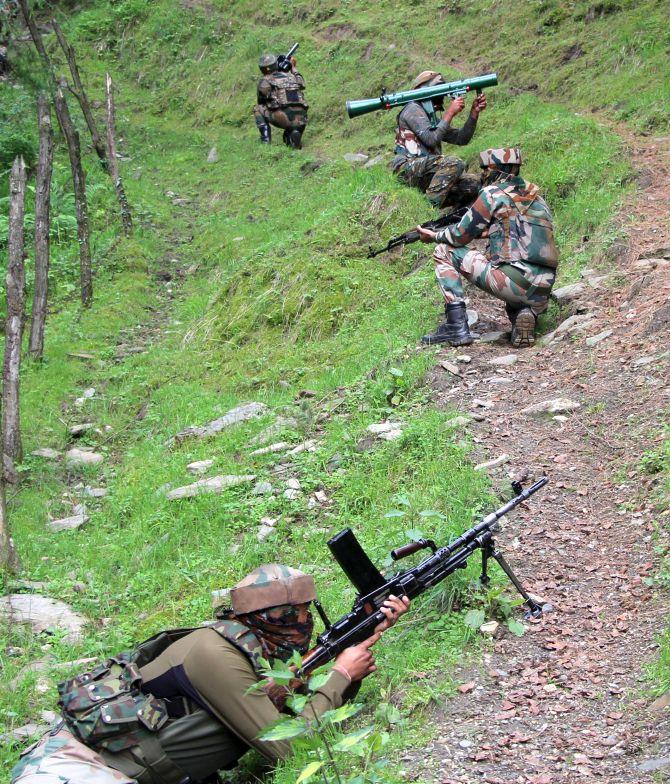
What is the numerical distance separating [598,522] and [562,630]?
3.31ft

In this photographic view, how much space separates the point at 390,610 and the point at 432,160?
771 centimetres

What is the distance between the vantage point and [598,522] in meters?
5.07

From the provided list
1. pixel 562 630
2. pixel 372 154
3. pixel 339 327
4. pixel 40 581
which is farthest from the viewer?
pixel 372 154

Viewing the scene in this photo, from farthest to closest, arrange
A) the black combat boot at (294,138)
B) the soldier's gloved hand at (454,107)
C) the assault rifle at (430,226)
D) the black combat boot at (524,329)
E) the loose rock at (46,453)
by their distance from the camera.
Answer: the black combat boot at (294,138) → the soldier's gloved hand at (454,107) → the assault rifle at (430,226) → the loose rock at (46,453) → the black combat boot at (524,329)

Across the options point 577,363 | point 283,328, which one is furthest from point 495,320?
point 283,328

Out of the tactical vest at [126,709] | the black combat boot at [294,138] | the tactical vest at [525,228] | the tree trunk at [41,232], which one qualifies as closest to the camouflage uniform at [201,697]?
the tactical vest at [126,709]

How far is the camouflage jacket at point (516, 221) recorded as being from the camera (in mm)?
7543

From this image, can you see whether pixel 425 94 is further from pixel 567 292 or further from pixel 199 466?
pixel 199 466

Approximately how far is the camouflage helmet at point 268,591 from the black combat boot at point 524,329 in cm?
451

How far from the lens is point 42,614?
554cm

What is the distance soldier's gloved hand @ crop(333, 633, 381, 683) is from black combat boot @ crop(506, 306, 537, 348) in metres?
4.29

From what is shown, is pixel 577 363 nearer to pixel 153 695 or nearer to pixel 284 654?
pixel 284 654

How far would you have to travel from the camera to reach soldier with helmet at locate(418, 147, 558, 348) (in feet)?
24.8

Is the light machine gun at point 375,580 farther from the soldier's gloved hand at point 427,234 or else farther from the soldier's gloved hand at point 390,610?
the soldier's gloved hand at point 427,234
